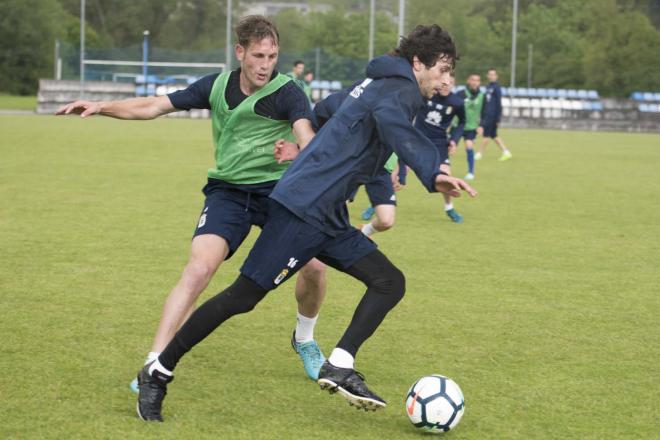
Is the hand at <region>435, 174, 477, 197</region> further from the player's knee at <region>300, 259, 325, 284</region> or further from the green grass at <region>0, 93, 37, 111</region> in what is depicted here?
the green grass at <region>0, 93, 37, 111</region>

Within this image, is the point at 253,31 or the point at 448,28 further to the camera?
the point at 448,28

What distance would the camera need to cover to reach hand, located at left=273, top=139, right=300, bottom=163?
17.9 feet

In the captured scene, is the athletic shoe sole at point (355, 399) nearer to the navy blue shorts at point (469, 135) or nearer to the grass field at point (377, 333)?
the grass field at point (377, 333)

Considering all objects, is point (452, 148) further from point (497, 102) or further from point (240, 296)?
point (240, 296)

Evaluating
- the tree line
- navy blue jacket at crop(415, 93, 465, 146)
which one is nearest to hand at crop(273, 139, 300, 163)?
navy blue jacket at crop(415, 93, 465, 146)

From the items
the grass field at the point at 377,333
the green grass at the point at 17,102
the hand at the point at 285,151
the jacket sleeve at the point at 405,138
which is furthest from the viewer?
the green grass at the point at 17,102

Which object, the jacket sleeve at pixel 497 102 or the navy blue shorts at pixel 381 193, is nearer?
the navy blue shorts at pixel 381 193

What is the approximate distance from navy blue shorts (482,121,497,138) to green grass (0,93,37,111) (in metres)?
26.0

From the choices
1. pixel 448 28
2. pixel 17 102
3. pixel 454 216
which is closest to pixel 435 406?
pixel 454 216

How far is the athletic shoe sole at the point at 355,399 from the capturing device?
4.86m

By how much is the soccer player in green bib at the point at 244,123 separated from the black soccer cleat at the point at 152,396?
0.54 m

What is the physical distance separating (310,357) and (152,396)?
117cm

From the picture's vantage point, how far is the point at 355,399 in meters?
4.86

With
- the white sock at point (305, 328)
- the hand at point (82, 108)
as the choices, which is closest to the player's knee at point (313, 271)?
the white sock at point (305, 328)
